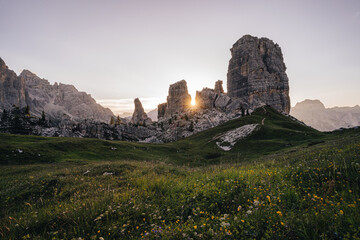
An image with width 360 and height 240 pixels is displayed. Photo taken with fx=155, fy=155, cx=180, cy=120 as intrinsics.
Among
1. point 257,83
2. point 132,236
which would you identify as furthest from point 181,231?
point 257,83

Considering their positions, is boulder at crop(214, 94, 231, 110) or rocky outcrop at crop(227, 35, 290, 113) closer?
rocky outcrop at crop(227, 35, 290, 113)

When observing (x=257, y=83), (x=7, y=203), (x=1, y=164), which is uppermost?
(x=257, y=83)

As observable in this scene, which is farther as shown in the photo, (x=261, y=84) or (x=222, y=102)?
(x=222, y=102)

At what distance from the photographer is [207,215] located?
528 cm

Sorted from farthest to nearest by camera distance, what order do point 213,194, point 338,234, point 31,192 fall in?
1. point 31,192
2. point 213,194
3. point 338,234

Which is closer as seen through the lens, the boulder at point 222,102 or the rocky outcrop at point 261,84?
the rocky outcrop at point 261,84

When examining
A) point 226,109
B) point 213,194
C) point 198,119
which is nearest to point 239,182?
point 213,194

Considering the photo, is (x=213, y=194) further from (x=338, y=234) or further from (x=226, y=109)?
(x=226, y=109)

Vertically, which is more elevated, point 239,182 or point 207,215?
point 239,182

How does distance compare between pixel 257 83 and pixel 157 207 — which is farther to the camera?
pixel 257 83

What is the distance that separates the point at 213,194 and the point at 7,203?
1138 centimetres

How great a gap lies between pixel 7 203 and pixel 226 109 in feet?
613

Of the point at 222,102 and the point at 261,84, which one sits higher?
the point at 261,84

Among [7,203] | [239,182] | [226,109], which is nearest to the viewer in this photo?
[239,182]
